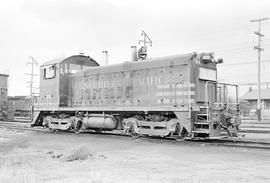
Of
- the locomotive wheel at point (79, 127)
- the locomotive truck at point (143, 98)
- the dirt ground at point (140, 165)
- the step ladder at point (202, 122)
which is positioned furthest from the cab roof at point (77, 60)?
the step ladder at point (202, 122)

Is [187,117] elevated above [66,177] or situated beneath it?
elevated above

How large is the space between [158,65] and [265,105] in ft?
174

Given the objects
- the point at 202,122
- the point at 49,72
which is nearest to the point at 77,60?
the point at 49,72

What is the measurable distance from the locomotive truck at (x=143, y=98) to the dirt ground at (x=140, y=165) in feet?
4.85

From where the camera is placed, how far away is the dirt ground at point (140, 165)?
650 centimetres

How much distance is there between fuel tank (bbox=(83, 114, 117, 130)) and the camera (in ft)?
51.1

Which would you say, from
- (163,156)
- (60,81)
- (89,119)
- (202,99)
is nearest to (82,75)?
(60,81)

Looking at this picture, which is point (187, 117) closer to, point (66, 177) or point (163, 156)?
point (163, 156)

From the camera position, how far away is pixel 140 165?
26.4 feet

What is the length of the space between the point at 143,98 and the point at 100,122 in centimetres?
249

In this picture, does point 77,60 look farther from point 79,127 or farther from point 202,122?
point 202,122

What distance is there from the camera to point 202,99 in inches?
529

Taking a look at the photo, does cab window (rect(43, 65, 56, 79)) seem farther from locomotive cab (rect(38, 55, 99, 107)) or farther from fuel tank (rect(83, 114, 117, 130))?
fuel tank (rect(83, 114, 117, 130))

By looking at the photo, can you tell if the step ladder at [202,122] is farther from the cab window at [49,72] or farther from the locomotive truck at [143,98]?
the cab window at [49,72]
